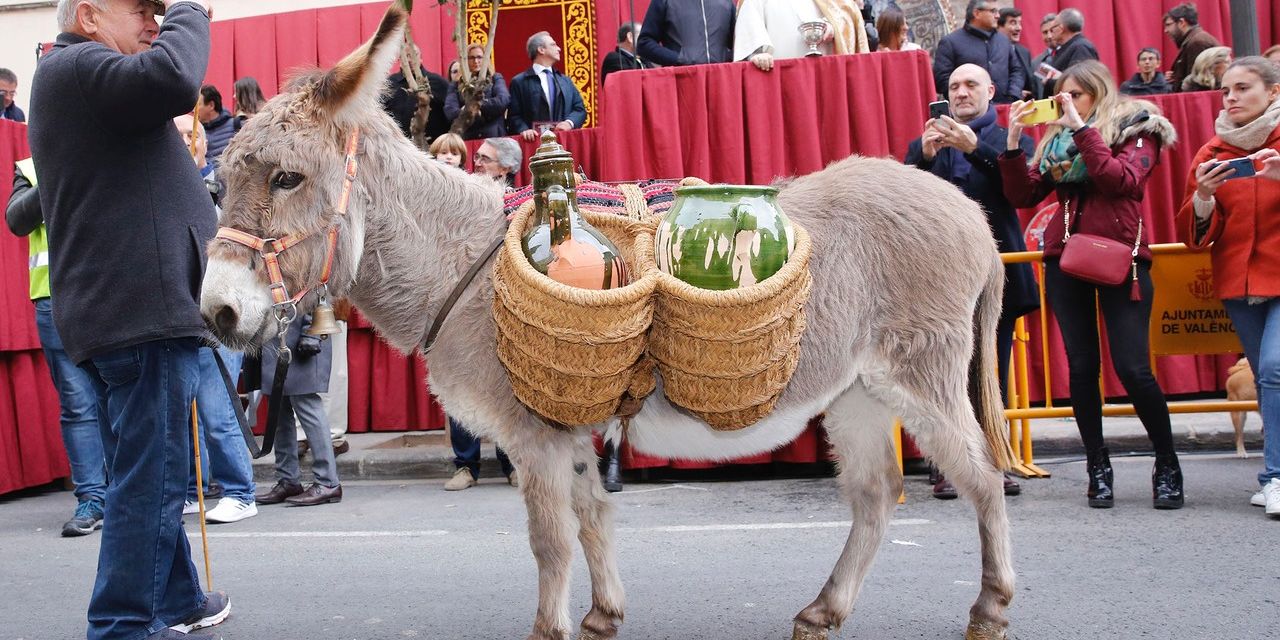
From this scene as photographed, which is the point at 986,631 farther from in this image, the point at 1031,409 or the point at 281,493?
the point at 281,493

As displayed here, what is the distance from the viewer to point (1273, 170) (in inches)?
209

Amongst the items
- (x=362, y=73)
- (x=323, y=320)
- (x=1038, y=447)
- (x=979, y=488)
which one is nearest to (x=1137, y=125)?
(x=1038, y=447)

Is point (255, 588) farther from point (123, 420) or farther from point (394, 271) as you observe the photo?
point (394, 271)

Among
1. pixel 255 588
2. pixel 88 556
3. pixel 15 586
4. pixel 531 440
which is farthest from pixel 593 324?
pixel 88 556

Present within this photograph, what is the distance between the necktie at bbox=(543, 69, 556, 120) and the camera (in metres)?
9.79

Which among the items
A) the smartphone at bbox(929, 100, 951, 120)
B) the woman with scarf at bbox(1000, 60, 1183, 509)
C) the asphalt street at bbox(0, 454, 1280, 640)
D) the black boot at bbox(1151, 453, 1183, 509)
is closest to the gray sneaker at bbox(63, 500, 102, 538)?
the asphalt street at bbox(0, 454, 1280, 640)

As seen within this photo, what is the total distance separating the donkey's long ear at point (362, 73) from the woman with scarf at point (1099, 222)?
3.77m

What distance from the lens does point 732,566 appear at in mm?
4648

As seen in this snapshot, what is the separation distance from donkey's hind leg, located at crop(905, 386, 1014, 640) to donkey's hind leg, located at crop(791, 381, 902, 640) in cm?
25

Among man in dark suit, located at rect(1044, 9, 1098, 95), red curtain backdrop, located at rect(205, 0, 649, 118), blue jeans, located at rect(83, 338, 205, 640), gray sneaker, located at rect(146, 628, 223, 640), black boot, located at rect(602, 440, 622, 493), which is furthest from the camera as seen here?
red curtain backdrop, located at rect(205, 0, 649, 118)

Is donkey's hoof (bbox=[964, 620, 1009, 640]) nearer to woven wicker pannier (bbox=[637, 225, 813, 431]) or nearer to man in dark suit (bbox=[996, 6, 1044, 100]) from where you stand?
woven wicker pannier (bbox=[637, 225, 813, 431])

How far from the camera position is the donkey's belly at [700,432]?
10.9 feet

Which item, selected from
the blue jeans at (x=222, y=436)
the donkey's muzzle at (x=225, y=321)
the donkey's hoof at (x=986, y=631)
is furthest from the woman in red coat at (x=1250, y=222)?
the blue jeans at (x=222, y=436)

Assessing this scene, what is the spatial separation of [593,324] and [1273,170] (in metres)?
4.48
